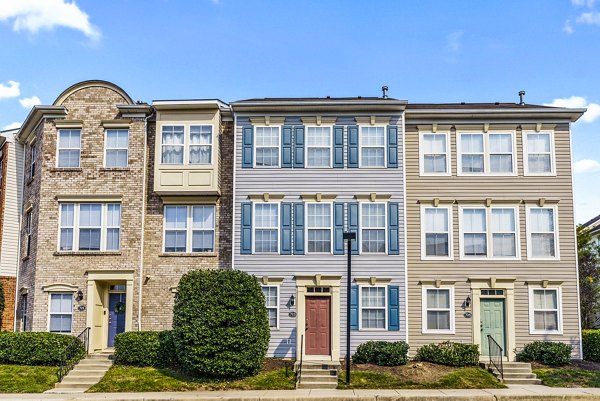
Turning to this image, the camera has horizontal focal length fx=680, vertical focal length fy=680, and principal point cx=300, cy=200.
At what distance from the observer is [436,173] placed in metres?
23.6

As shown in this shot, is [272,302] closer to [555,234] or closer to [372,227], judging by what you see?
[372,227]

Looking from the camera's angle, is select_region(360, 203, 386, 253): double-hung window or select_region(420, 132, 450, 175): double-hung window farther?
select_region(420, 132, 450, 175): double-hung window

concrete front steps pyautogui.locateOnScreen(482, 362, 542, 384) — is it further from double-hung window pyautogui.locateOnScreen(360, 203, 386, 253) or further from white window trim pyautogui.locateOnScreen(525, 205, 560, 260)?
double-hung window pyautogui.locateOnScreen(360, 203, 386, 253)


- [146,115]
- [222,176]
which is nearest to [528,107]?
[222,176]

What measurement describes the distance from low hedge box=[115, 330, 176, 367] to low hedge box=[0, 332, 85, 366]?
1735 mm

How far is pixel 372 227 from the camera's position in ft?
75.0

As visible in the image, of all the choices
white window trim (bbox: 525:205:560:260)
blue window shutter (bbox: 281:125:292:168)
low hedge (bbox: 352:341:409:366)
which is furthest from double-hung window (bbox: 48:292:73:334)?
white window trim (bbox: 525:205:560:260)

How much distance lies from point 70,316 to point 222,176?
23.0 ft

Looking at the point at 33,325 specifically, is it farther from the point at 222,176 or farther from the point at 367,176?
the point at 367,176

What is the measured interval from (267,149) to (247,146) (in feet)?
2.27

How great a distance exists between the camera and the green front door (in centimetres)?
2242

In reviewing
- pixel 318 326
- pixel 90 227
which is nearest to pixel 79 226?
pixel 90 227

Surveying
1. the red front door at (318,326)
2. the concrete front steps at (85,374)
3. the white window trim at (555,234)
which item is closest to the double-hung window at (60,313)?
the concrete front steps at (85,374)

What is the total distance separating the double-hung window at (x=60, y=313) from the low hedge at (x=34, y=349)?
1759mm
